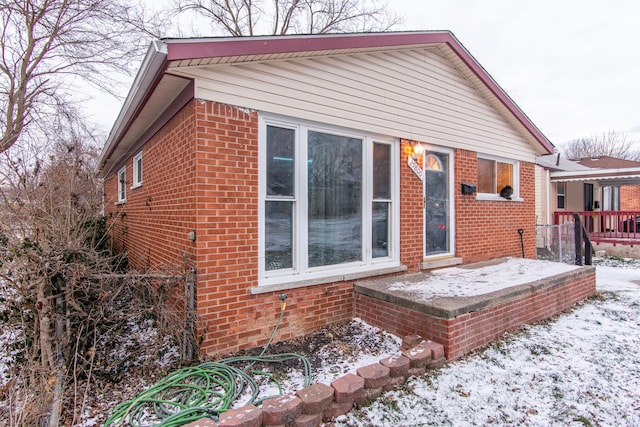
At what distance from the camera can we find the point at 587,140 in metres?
44.5

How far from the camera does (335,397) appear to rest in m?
2.72

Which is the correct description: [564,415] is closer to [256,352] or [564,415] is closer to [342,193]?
[256,352]

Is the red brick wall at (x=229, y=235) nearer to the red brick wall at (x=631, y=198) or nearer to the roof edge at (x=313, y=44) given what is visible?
the roof edge at (x=313, y=44)

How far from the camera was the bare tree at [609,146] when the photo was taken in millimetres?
41406

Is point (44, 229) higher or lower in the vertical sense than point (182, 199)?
lower

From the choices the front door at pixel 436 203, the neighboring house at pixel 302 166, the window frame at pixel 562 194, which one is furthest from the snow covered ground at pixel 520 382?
the window frame at pixel 562 194

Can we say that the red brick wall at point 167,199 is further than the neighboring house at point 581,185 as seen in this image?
No

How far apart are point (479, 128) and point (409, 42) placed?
8.76 ft

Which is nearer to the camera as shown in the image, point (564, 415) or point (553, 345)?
point (564, 415)

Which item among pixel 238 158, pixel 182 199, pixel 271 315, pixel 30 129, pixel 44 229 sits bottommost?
pixel 271 315

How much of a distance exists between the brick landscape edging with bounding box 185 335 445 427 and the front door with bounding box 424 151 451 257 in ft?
9.42

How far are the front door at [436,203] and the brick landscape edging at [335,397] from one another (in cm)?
287

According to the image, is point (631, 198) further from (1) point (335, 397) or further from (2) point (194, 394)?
(2) point (194, 394)

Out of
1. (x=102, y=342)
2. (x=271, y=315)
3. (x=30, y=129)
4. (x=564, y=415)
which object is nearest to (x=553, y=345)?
(x=564, y=415)
